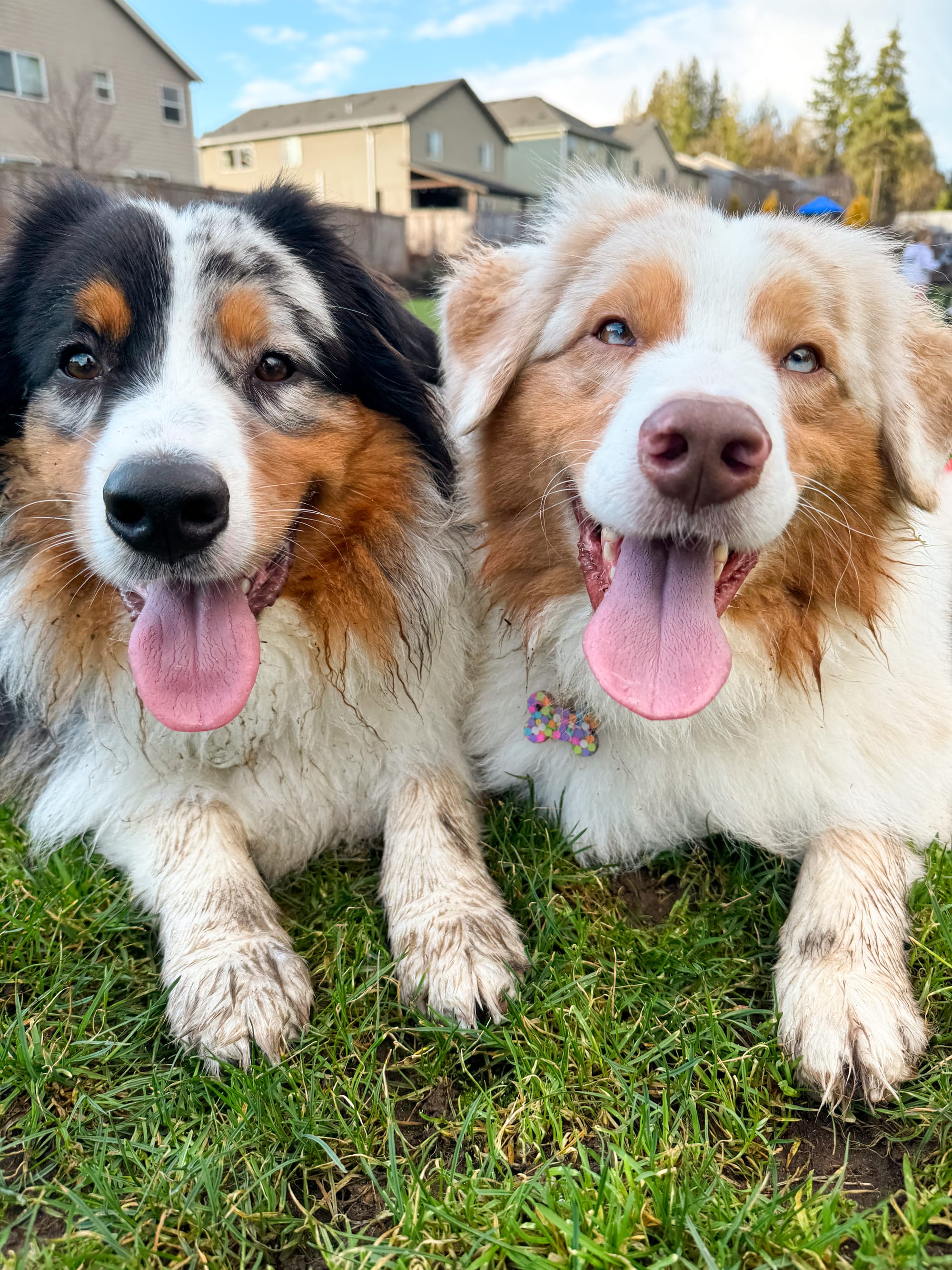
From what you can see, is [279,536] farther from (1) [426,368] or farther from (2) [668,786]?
(2) [668,786]

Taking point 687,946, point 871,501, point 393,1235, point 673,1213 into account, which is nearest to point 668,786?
point 687,946

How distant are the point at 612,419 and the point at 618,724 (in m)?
0.86

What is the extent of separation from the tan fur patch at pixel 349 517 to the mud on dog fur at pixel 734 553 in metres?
0.22

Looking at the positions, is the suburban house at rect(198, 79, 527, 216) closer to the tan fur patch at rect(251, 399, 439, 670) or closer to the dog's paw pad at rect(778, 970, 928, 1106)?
the tan fur patch at rect(251, 399, 439, 670)

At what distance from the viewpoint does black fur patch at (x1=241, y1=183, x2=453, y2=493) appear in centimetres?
263

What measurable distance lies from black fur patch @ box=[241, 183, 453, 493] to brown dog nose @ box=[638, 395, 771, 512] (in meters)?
0.96

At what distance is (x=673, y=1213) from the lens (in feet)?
5.15

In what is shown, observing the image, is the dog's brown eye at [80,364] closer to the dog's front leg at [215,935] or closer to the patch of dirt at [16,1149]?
the dog's front leg at [215,935]

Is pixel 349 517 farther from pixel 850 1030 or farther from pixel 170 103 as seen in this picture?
pixel 170 103

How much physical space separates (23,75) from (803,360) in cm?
2962

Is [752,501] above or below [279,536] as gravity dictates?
above

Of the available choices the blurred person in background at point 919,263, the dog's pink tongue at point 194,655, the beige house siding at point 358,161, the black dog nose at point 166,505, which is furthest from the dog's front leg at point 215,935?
the beige house siding at point 358,161

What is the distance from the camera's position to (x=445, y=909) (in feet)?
7.34

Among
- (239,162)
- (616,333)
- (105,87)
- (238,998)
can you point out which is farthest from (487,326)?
(239,162)
